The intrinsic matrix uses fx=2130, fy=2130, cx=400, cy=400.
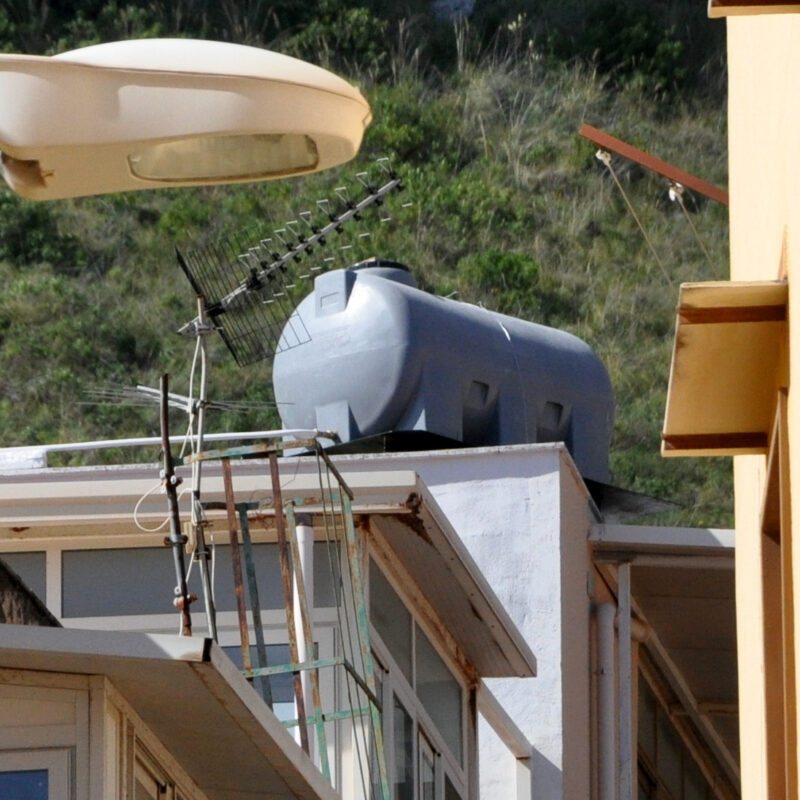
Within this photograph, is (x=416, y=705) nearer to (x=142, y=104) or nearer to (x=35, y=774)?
(x=35, y=774)

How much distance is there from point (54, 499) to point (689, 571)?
19.2ft

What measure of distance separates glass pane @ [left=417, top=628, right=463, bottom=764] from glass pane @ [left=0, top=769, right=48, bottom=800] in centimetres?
623

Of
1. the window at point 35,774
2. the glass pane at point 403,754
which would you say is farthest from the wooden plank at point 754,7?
the glass pane at point 403,754

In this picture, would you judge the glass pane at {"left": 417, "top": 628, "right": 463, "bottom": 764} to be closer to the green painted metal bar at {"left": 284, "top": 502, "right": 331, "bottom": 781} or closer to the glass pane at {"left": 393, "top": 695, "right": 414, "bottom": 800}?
the glass pane at {"left": 393, "top": 695, "right": 414, "bottom": 800}

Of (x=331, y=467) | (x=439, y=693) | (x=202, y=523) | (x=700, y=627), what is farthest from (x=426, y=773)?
(x=700, y=627)

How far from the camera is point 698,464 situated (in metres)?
40.3

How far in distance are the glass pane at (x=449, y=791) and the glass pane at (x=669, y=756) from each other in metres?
6.02

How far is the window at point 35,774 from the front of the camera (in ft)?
18.1

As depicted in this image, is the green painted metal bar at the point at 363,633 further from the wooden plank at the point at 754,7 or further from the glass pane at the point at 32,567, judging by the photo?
the wooden plank at the point at 754,7

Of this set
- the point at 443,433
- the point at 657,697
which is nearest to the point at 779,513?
the point at 443,433

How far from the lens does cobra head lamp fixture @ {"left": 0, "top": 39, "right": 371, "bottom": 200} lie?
12.2 feet

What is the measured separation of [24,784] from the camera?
5566 millimetres

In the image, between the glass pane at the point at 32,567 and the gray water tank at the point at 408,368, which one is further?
the gray water tank at the point at 408,368

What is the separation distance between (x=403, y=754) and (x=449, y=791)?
94 cm
